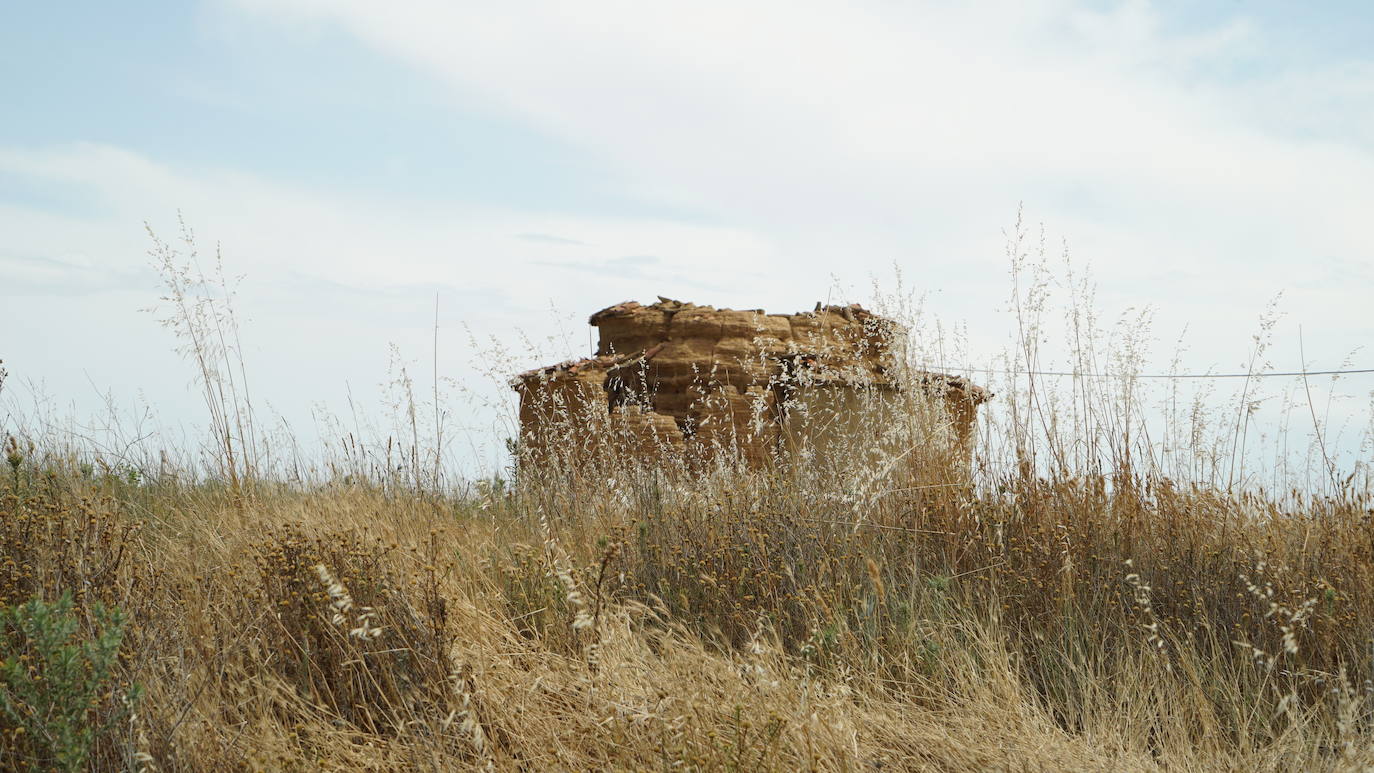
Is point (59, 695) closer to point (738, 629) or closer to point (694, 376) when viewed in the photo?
point (738, 629)

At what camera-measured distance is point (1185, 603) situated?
4023mm

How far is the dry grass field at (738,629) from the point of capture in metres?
2.84

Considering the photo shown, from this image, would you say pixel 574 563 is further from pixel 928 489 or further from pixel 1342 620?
pixel 1342 620

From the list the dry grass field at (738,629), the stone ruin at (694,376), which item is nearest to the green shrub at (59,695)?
the dry grass field at (738,629)

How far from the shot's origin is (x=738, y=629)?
394cm

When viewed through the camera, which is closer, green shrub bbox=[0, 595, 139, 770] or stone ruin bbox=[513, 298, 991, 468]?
green shrub bbox=[0, 595, 139, 770]

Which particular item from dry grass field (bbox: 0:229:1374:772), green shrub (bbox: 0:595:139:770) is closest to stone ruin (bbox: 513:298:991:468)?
dry grass field (bbox: 0:229:1374:772)

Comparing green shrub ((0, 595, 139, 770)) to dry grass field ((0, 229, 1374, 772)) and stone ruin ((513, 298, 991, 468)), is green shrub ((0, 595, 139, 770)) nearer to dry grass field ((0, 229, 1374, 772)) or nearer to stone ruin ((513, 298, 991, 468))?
dry grass field ((0, 229, 1374, 772))

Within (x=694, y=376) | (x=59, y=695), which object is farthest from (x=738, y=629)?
(x=694, y=376)

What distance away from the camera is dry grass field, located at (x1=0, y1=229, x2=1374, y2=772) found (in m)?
2.84

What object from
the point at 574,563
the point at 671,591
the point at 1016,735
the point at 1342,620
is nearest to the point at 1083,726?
the point at 1016,735

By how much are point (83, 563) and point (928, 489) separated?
3.70 meters

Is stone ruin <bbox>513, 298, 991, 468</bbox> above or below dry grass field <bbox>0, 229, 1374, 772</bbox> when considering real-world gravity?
above

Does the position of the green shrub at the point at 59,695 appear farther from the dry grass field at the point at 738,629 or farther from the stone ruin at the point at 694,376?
the stone ruin at the point at 694,376
